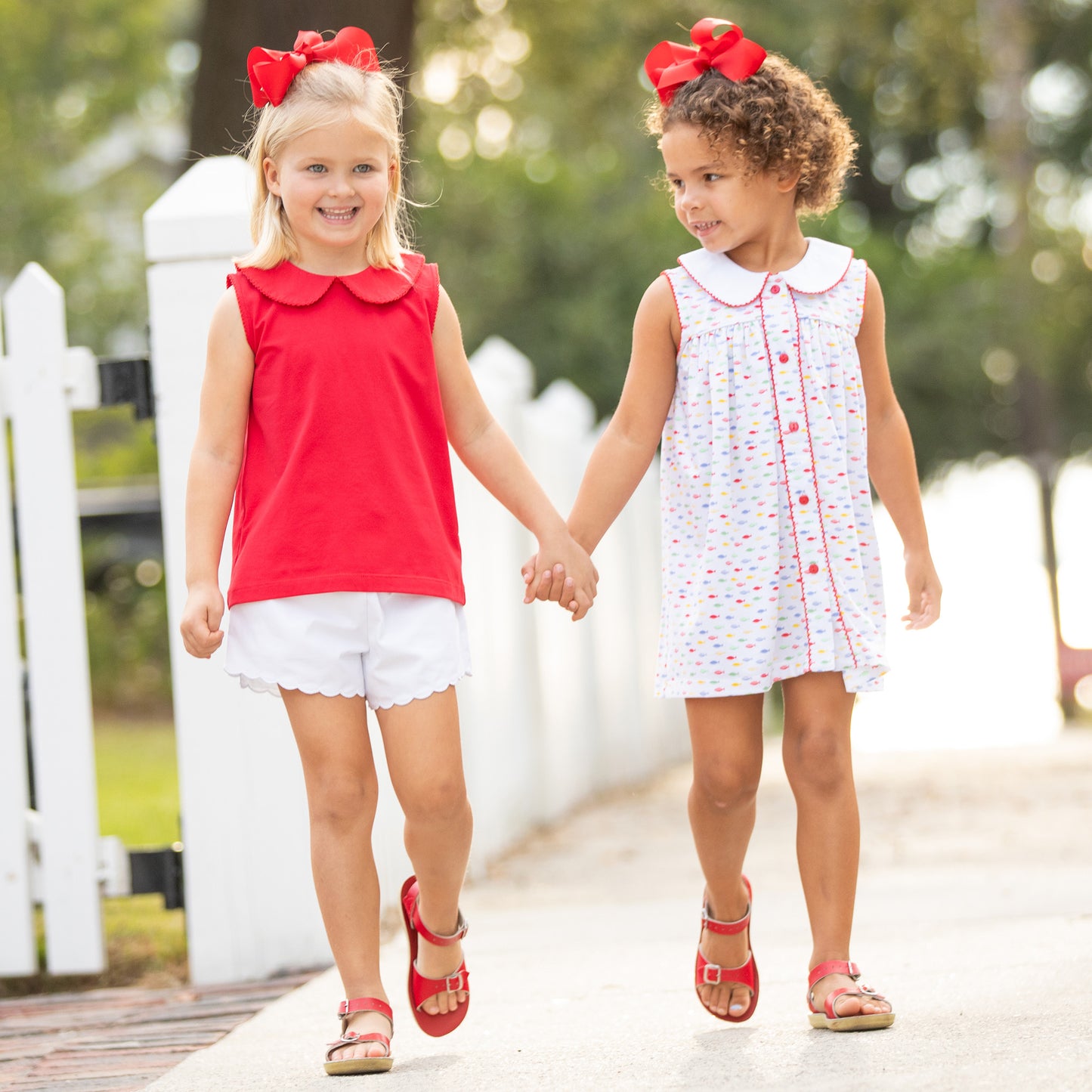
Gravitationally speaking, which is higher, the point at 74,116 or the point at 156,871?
the point at 74,116

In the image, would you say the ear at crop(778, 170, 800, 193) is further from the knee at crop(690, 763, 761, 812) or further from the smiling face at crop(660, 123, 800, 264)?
the knee at crop(690, 763, 761, 812)

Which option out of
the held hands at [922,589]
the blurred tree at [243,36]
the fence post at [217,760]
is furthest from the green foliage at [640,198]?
the held hands at [922,589]

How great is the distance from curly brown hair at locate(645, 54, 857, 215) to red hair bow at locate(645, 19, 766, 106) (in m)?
0.02

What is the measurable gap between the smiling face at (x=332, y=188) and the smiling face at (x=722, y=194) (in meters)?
0.56

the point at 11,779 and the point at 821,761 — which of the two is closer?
the point at 821,761

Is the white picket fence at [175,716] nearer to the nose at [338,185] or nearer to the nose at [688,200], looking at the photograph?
Result: the nose at [338,185]

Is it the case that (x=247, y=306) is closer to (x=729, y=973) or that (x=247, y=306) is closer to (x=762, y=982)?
(x=729, y=973)

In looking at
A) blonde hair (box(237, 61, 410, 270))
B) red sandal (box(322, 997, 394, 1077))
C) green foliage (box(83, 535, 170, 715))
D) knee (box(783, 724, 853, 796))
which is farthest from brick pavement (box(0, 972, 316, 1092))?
green foliage (box(83, 535, 170, 715))

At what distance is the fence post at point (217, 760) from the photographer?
398cm

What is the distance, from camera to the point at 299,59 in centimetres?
305

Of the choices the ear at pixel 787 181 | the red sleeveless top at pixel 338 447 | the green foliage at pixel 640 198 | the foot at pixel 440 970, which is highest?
the green foliage at pixel 640 198

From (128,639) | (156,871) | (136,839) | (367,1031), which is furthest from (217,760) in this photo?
(128,639)

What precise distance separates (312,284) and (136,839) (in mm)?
4515

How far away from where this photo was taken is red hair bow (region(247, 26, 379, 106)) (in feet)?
9.91
